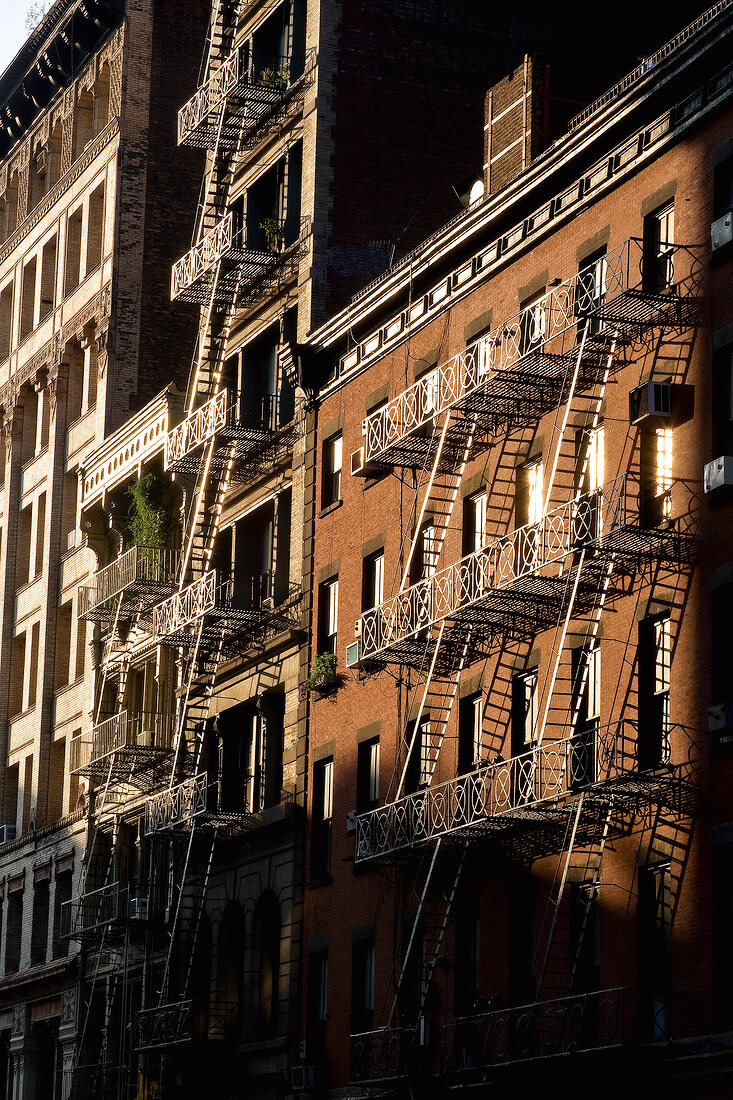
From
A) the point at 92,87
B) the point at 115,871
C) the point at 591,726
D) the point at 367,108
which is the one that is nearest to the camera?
the point at 591,726

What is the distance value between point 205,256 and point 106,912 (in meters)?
16.6

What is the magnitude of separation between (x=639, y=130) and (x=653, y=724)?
9.57 metres

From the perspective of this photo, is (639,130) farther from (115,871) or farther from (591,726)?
(115,871)

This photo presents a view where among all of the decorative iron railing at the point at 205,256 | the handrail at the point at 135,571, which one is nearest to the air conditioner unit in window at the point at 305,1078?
the handrail at the point at 135,571

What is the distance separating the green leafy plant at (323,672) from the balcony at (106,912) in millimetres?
9647

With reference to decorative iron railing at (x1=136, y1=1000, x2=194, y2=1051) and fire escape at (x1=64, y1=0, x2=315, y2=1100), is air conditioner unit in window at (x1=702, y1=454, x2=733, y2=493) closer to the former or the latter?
fire escape at (x1=64, y1=0, x2=315, y2=1100)

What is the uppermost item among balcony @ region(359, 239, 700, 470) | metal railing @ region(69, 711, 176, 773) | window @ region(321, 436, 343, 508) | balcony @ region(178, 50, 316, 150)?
balcony @ region(178, 50, 316, 150)

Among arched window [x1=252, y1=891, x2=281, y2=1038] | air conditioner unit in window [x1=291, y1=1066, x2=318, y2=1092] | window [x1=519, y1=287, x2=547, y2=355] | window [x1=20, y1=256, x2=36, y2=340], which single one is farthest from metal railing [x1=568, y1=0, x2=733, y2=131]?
window [x1=20, y1=256, x2=36, y2=340]

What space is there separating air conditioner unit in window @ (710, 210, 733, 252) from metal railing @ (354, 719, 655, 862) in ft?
23.1

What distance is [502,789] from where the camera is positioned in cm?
3203

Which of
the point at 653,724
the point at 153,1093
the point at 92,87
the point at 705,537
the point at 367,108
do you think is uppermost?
the point at 92,87

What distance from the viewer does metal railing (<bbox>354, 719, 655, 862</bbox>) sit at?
2895cm

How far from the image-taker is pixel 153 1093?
146 ft

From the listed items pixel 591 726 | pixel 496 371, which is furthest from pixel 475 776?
pixel 496 371
